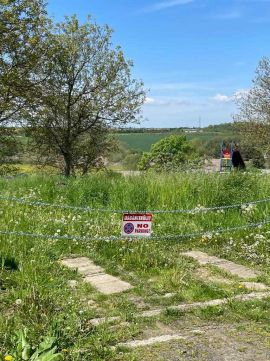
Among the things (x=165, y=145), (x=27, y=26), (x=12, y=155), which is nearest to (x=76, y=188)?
(x=27, y=26)

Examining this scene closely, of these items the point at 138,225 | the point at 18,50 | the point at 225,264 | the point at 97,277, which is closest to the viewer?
the point at 97,277

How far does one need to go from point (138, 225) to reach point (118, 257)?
1.88 ft

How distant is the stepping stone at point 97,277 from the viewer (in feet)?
16.0

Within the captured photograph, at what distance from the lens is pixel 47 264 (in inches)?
204

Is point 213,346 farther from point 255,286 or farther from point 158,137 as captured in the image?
point 158,137

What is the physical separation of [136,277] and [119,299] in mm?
844

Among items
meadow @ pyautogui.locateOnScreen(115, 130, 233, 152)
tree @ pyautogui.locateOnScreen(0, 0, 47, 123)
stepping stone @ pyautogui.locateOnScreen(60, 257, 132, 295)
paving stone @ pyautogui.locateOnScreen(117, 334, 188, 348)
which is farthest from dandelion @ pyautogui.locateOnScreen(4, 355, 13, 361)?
meadow @ pyautogui.locateOnScreen(115, 130, 233, 152)

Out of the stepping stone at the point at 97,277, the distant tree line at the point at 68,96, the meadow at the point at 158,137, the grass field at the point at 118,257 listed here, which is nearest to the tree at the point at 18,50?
the distant tree line at the point at 68,96

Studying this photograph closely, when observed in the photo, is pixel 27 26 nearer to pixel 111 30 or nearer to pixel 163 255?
pixel 111 30

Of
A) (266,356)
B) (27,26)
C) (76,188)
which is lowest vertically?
(266,356)

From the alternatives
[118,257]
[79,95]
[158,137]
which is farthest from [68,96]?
[158,137]

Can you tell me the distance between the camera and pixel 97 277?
5.26 meters

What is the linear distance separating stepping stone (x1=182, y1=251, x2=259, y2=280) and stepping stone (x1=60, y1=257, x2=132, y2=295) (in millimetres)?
1263

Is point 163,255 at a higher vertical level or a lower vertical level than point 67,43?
lower
